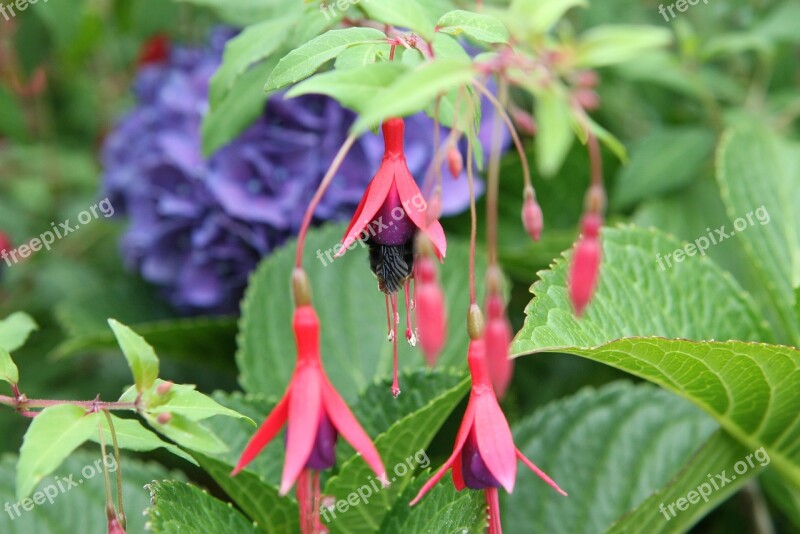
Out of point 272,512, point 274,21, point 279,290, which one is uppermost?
point 274,21

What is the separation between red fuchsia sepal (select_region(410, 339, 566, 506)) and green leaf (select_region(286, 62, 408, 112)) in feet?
0.52

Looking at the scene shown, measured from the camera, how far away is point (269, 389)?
0.89 meters

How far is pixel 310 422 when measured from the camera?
459mm

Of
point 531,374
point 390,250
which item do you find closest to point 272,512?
point 390,250

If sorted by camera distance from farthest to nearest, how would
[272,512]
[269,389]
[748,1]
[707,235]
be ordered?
[748,1] → [707,235] → [269,389] → [272,512]

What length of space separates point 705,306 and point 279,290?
430mm

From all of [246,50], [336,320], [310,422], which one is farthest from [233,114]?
[310,422]

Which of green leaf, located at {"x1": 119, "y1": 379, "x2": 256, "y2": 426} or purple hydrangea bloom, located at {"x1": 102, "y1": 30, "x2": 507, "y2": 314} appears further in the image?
purple hydrangea bloom, located at {"x1": 102, "y1": 30, "x2": 507, "y2": 314}

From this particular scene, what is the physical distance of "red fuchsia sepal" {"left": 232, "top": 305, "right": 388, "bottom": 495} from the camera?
0.46 meters

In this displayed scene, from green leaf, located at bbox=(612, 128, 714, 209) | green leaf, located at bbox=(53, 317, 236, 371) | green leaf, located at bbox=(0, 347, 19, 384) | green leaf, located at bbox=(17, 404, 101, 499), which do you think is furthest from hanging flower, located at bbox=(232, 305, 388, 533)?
green leaf, located at bbox=(612, 128, 714, 209)

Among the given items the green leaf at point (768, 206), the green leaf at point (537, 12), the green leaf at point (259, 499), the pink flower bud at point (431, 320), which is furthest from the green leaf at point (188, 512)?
the green leaf at point (768, 206)

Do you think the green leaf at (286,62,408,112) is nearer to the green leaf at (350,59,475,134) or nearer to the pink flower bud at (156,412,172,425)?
the green leaf at (350,59,475,134)

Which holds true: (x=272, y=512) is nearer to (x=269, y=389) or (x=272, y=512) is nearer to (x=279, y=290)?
(x=269, y=389)

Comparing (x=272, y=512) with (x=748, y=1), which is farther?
(x=748, y=1)
